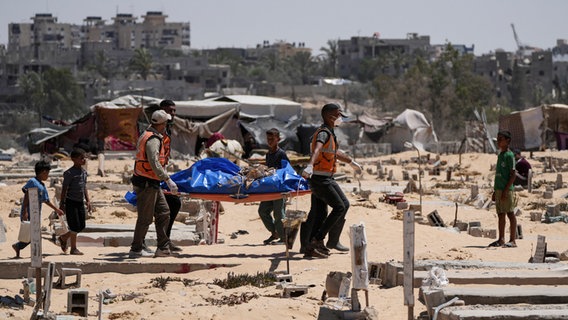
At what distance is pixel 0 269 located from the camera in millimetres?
11039

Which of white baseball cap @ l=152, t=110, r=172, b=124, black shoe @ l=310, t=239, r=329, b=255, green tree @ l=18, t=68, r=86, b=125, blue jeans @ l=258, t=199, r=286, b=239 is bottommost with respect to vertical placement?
black shoe @ l=310, t=239, r=329, b=255

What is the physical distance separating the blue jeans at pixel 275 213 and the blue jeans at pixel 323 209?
3.44 feet

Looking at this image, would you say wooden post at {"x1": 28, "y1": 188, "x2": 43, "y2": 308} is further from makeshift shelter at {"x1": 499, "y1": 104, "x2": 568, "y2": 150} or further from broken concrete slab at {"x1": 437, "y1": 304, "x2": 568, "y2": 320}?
makeshift shelter at {"x1": 499, "y1": 104, "x2": 568, "y2": 150}

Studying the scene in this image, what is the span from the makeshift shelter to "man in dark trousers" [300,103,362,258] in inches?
1099

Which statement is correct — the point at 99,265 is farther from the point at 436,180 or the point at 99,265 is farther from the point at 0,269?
the point at 436,180

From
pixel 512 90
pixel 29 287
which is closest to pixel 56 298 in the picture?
pixel 29 287

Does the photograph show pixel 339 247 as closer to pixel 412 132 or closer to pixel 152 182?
pixel 152 182

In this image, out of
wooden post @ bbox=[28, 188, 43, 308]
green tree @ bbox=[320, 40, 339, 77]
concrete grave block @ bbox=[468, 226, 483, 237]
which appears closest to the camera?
wooden post @ bbox=[28, 188, 43, 308]

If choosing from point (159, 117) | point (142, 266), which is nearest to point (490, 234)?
point (159, 117)

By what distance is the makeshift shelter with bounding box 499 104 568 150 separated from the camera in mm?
38781

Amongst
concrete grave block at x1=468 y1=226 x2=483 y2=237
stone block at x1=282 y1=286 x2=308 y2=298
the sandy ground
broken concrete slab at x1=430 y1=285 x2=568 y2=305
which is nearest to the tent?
the sandy ground

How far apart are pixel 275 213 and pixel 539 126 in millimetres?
27509

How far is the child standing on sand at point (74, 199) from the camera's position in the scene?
12043 mm

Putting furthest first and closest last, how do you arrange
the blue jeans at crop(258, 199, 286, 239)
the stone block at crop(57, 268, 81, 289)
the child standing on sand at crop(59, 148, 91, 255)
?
the blue jeans at crop(258, 199, 286, 239)
the child standing on sand at crop(59, 148, 91, 255)
the stone block at crop(57, 268, 81, 289)
